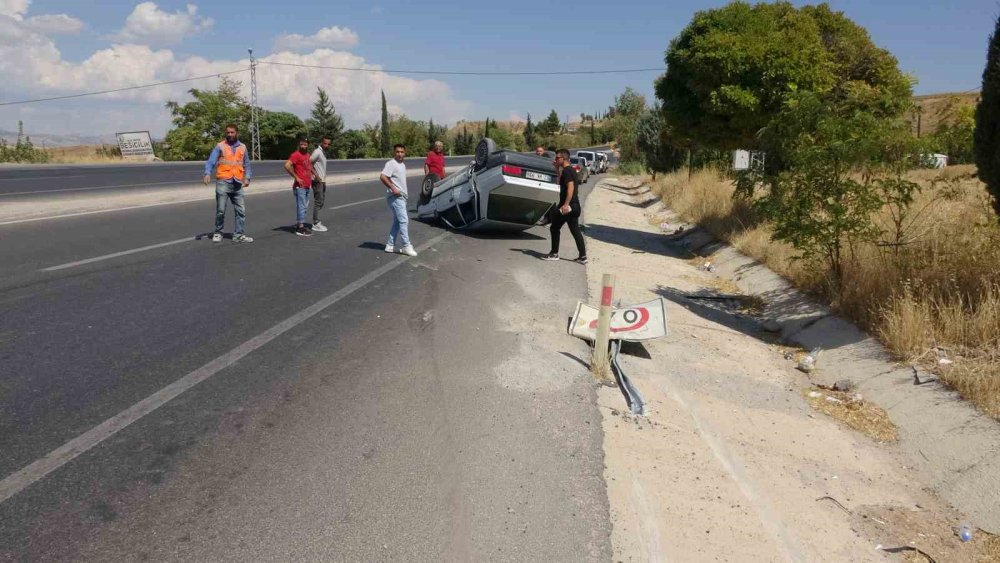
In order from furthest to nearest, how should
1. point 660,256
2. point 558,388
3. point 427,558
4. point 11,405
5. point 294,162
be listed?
point 660,256 → point 294,162 → point 558,388 → point 11,405 → point 427,558

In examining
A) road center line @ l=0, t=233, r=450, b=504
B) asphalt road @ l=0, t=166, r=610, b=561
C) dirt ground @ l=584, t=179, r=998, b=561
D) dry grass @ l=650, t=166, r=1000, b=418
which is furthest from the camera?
dry grass @ l=650, t=166, r=1000, b=418

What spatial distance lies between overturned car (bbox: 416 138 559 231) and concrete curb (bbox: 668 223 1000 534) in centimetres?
557

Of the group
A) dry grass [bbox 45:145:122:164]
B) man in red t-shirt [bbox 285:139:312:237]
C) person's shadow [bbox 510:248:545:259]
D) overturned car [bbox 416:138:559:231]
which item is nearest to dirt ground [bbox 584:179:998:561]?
person's shadow [bbox 510:248:545:259]

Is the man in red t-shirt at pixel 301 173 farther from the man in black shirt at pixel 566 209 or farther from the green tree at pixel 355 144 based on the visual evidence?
the green tree at pixel 355 144

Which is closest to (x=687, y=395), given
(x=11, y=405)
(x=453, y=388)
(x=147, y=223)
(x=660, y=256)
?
(x=453, y=388)

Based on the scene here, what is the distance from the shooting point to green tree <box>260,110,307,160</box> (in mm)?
65750

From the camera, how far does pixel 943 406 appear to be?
523 centimetres

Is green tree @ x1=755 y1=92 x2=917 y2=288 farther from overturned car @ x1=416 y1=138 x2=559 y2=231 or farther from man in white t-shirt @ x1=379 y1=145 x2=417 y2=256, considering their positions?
man in white t-shirt @ x1=379 y1=145 x2=417 y2=256

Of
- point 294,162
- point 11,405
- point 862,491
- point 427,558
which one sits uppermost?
point 294,162

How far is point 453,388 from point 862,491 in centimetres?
292

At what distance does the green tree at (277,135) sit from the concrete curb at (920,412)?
6307 cm

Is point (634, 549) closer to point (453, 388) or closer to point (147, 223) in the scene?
point (453, 388)

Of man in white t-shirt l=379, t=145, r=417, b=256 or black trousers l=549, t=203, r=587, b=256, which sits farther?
black trousers l=549, t=203, r=587, b=256

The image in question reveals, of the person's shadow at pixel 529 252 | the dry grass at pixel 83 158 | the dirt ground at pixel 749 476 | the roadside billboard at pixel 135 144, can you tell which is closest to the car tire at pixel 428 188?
the person's shadow at pixel 529 252
